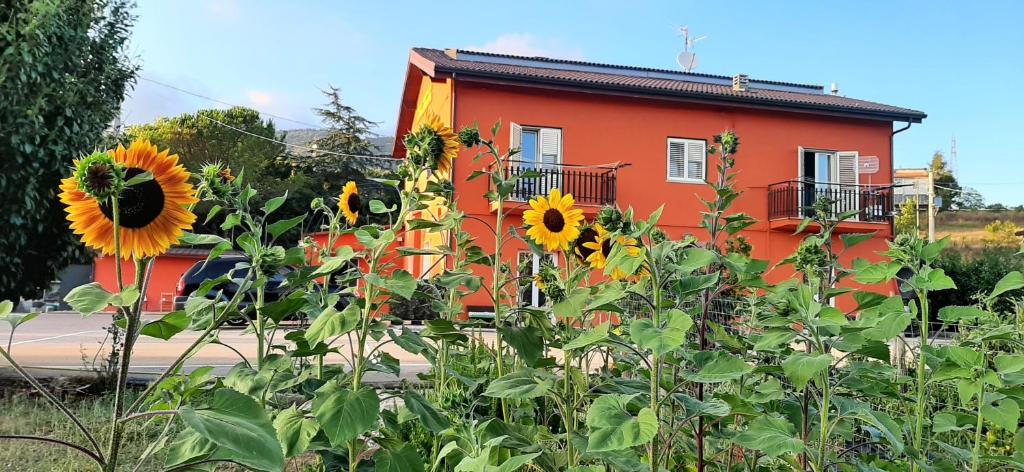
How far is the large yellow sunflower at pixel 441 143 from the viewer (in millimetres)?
1445

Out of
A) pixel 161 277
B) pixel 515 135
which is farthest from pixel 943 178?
pixel 161 277

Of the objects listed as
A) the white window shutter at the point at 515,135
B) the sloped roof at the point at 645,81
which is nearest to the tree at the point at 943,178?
the sloped roof at the point at 645,81

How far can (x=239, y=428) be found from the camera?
2.42 feet

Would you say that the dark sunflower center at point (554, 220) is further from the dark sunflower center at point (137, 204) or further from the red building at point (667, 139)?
the red building at point (667, 139)

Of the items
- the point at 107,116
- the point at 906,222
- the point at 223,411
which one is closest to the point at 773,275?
the point at 107,116

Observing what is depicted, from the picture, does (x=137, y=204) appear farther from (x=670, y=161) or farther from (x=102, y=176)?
(x=670, y=161)

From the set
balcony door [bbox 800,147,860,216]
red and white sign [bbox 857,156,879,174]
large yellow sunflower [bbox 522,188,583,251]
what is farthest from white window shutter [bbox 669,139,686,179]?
→ large yellow sunflower [bbox 522,188,583,251]

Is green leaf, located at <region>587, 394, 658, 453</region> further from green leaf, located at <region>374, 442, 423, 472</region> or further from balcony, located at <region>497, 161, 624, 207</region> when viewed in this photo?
balcony, located at <region>497, 161, 624, 207</region>

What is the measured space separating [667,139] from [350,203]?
487 inches

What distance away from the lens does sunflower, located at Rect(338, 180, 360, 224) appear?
6.05ft

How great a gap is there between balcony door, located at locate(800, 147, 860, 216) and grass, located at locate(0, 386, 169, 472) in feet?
42.6

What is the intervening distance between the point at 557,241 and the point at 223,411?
53.1 inches

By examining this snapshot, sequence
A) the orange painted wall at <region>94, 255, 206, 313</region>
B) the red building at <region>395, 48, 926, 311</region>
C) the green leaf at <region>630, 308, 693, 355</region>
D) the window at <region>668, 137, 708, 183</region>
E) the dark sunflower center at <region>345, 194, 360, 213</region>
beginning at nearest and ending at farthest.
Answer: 1. the green leaf at <region>630, 308, 693, 355</region>
2. the dark sunflower center at <region>345, 194, 360, 213</region>
3. the red building at <region>395, 48, 926, 311</region>
4. the window at <region>668, 137, 708, 183</region>
5. the orange painted wall at <region>94, 255, 206, 313</region>

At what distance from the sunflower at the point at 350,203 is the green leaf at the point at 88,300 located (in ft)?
3.10
